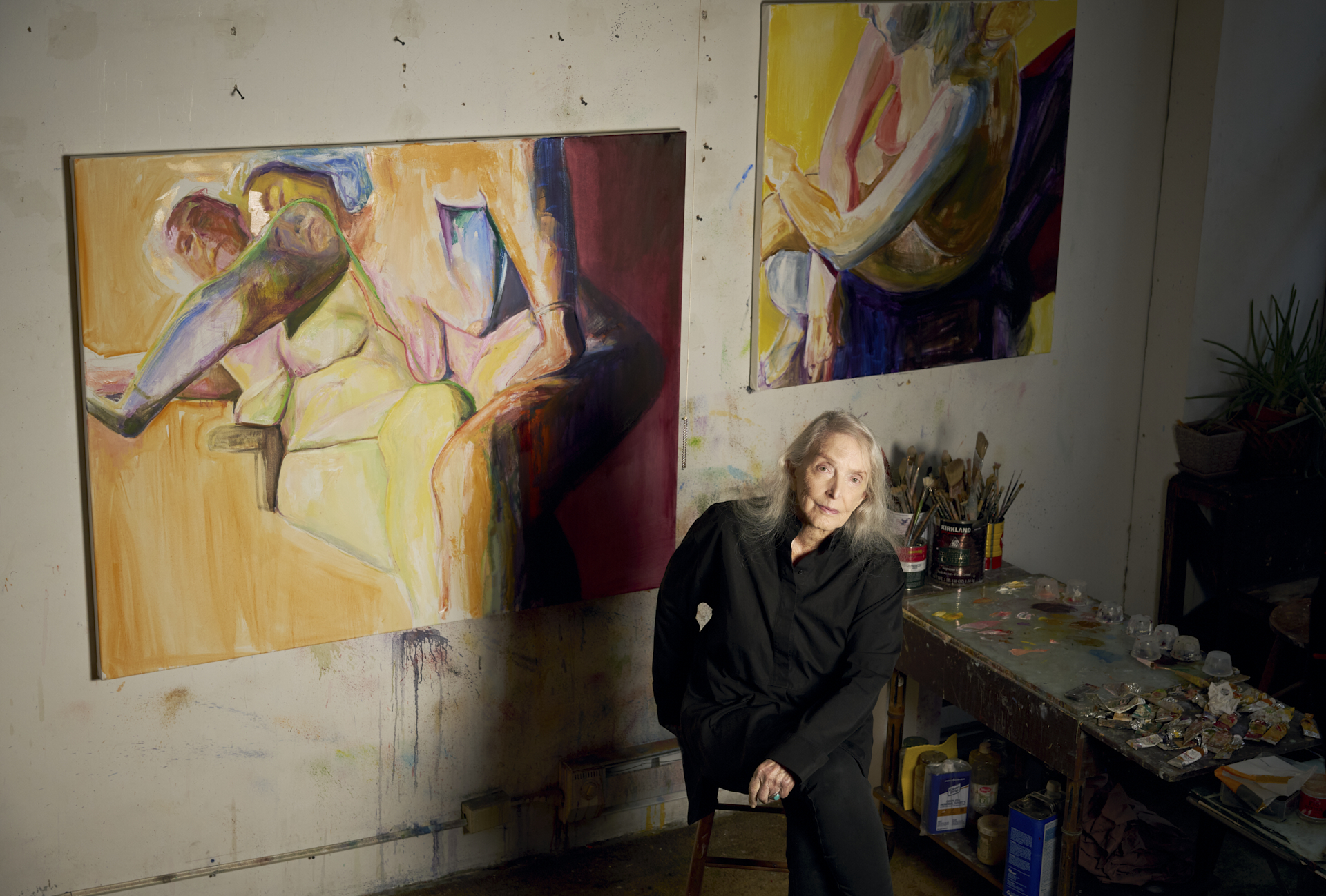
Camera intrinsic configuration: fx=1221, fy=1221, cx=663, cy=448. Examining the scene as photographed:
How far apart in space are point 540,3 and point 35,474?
5.05 feet

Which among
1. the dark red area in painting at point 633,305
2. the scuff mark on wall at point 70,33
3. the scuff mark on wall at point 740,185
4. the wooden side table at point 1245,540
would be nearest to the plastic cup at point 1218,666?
the wooden side table at point 1245,540

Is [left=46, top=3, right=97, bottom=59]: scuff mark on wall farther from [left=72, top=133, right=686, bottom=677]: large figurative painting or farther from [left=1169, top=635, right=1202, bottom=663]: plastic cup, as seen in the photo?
[left=1169, top=635, right=1202, bottom=663]: plastic cup

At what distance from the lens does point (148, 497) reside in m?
2.68

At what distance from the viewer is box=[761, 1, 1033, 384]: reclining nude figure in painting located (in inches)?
128

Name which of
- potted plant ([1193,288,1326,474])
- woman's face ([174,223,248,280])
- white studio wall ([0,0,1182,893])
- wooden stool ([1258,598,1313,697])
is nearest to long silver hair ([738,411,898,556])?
white studio wall ([0,0,1182,893])

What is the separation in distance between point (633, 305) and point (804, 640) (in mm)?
963

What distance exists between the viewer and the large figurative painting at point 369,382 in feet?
8.60

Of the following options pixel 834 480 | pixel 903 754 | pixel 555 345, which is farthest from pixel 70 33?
pixel 903 754

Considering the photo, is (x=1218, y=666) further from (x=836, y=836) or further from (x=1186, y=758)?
(x=836, y=836)

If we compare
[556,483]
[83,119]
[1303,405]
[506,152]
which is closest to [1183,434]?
[1303,405]

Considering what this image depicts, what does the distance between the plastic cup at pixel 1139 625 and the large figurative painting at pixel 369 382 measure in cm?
122

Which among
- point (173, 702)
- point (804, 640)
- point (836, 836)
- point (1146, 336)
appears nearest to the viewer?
point (836, 836)

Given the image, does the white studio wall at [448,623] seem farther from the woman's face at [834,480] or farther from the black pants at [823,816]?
the black pants at [823,816]

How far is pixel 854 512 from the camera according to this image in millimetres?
2732
